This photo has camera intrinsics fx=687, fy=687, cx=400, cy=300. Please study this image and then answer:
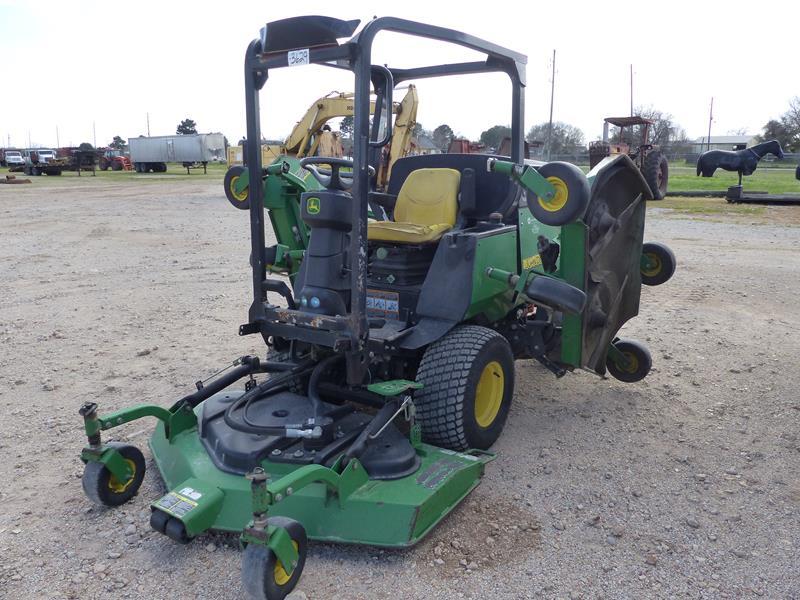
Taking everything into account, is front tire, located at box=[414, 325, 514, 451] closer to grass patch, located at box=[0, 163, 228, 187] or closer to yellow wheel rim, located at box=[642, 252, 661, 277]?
yellow wheel rim, located at box=[642, 252, 661, 277]

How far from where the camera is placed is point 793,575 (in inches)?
111

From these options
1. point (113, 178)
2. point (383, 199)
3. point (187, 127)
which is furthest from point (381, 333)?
point (187, 127)

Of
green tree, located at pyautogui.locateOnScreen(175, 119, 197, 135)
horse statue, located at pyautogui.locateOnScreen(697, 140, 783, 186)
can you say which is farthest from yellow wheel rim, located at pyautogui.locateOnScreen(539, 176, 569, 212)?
green tree, located at pyautogui.locateOnScreen(175, 119, 197, 135)

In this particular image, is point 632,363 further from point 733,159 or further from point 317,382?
point 733,159

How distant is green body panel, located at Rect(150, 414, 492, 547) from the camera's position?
2889 mm

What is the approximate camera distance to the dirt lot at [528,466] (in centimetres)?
281

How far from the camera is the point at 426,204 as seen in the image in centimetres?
423

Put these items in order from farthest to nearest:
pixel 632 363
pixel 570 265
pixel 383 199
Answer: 1. pixel 632 363
2. pixel 383 199
3. pixel 570 265

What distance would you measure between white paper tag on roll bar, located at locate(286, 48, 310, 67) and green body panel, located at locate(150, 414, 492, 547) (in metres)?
1.81

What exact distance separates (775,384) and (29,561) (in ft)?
15.5

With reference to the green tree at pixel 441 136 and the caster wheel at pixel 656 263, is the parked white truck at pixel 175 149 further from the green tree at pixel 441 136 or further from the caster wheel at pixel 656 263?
the caster wheel at pixel 656 263

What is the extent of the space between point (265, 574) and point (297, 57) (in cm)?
221

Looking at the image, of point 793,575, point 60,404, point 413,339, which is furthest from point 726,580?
point 60,404

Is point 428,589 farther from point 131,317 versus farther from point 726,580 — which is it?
point 131,317
